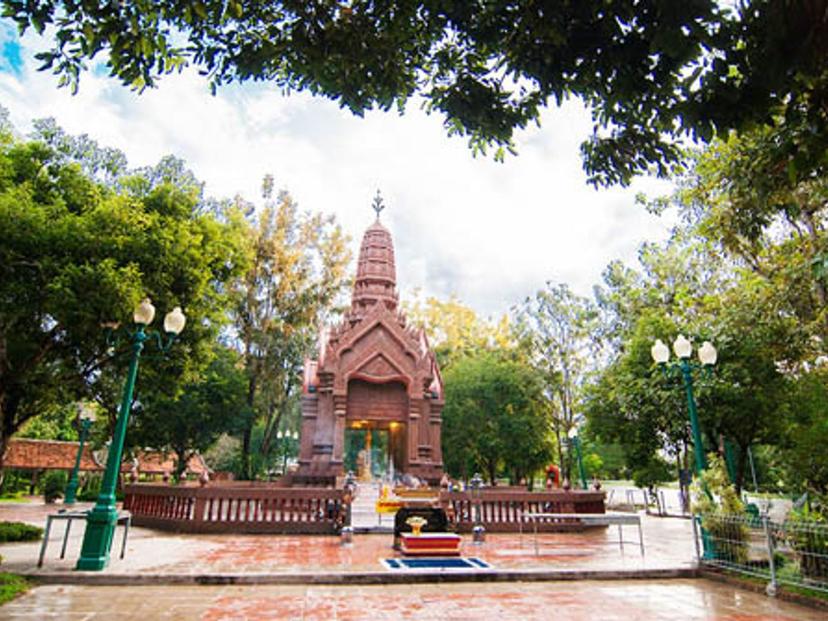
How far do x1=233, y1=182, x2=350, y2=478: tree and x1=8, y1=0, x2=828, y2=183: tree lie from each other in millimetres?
23522

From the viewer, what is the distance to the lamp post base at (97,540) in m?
7.63

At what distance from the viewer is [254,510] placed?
13312 mm

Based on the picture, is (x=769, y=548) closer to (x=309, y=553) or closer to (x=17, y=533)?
(x=309, y=553)

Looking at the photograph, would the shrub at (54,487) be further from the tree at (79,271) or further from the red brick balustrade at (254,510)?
the red brick balustrade at (254,510)

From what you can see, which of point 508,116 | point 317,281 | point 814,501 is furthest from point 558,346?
point 508,116

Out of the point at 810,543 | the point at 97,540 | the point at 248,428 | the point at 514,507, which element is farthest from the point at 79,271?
the point at 248,428

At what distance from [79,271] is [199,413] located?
1767cm

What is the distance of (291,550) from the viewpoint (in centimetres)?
1026

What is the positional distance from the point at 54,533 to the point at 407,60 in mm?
12874

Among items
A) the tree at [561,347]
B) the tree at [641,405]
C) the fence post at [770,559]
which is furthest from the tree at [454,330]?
the fence post at [770,559]

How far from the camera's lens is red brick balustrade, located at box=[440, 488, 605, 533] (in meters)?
14.0

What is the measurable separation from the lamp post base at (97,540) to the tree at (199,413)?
18.2 m

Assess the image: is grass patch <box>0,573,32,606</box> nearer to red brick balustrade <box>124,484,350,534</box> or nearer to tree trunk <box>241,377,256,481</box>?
red brick balustrade <box>124,484,350,534</box>

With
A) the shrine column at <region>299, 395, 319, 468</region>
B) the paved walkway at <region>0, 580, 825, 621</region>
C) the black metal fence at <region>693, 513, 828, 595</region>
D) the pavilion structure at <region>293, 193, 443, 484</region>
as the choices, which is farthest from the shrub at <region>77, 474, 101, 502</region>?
the black metal fence at <region>693, 513, 828, 595</region>
